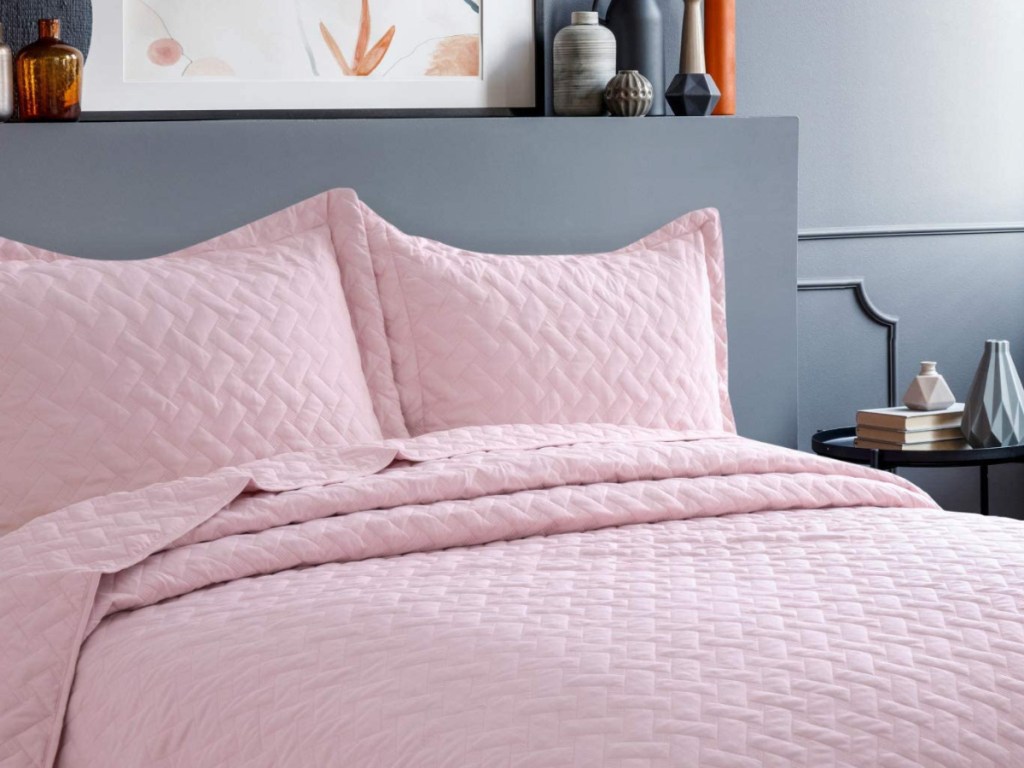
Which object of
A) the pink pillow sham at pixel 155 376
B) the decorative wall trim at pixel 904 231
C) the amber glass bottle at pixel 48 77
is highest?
the amber glass bottle at pixel 48 77

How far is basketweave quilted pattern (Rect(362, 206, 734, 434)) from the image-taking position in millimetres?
2266

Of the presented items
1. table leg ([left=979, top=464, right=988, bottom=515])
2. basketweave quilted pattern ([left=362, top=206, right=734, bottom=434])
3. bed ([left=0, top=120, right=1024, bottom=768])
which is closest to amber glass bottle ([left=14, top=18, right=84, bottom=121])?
bed ([left=0, top=120, right=1024, bottom=768])

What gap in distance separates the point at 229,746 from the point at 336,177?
1510 mm

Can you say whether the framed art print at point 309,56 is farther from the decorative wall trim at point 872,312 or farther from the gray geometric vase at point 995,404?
the gray geometric vase at point 995,404

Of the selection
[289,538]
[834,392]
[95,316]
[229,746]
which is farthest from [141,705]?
[834,392]

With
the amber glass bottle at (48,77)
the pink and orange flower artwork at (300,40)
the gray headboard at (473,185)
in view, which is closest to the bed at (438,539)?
the gray headboard at (473,185)

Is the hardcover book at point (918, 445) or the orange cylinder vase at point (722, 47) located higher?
the orange cylinder vase at point (722, 47)

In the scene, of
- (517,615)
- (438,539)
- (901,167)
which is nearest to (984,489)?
(901,167)

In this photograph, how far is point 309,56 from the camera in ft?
8.75

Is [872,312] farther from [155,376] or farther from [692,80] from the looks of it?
[155,376]

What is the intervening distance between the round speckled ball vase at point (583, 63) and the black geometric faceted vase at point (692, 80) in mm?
147

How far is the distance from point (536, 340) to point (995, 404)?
105 cm

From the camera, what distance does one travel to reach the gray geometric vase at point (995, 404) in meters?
2.74

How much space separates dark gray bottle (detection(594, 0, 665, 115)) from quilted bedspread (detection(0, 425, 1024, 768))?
1.14 meters
